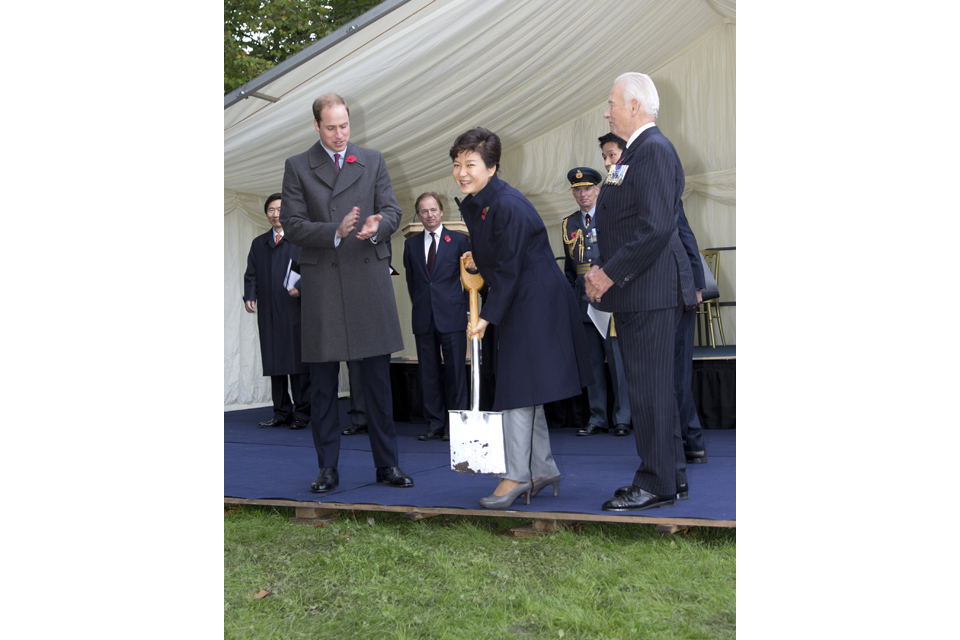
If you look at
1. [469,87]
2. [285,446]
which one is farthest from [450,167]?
[285,446]

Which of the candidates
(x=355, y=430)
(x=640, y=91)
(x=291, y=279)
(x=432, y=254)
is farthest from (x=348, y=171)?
(x=355, y=430)

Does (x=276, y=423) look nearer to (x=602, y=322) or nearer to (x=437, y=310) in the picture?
(x=437, y=310)

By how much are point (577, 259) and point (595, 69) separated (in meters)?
2.40

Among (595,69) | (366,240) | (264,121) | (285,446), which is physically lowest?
(285,446)

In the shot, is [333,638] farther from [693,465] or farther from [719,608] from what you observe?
[693,465]

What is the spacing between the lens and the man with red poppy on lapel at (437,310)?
4.95 metres

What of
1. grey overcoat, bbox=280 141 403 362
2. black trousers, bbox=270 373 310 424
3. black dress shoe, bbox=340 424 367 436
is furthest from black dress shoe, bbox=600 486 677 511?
black trousers, bbox=270 373 310 424

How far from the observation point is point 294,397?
566cm

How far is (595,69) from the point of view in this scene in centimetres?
652

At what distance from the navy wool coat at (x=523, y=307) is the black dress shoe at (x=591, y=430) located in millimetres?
2099

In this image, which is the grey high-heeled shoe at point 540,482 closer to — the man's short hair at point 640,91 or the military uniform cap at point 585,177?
the man's short hair at point 640,91

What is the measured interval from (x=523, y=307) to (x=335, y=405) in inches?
37.2

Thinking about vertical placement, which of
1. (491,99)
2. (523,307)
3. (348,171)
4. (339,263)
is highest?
(491,99)

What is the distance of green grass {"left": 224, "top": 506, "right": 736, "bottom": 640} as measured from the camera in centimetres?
186
